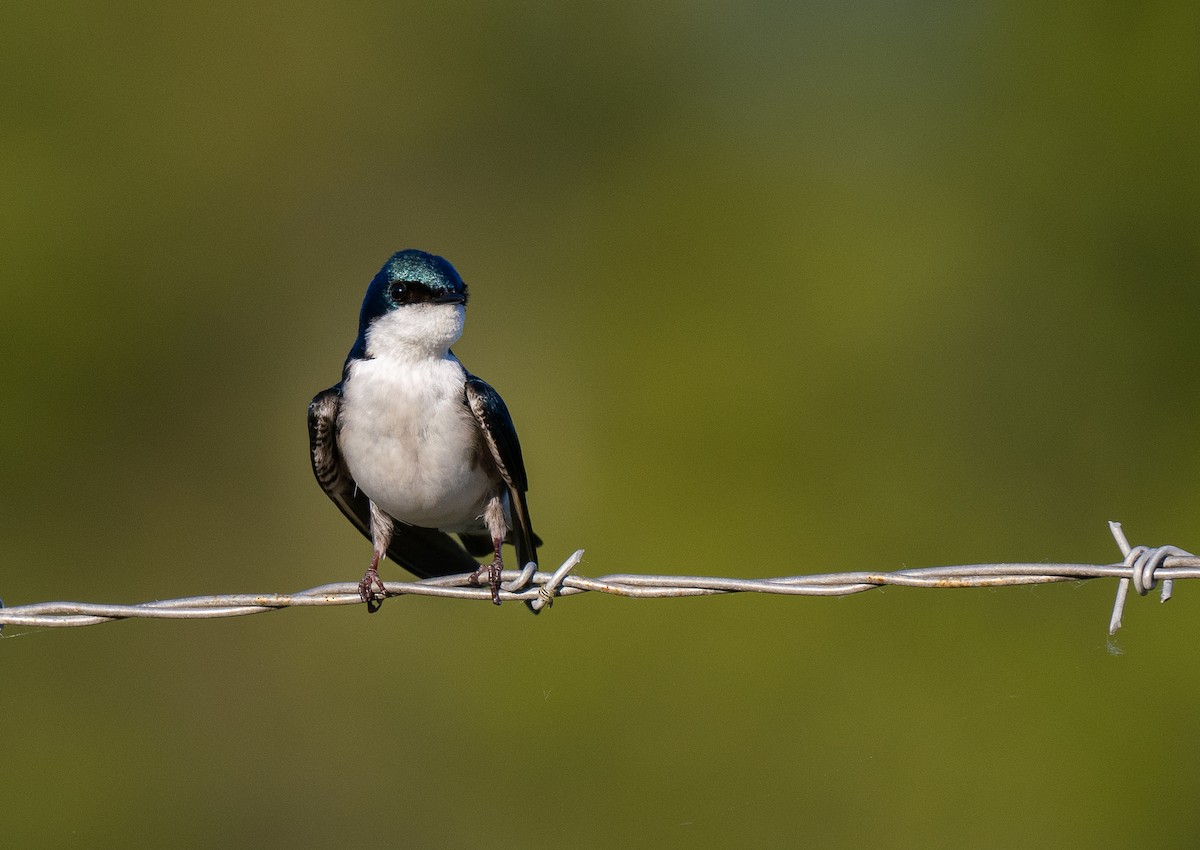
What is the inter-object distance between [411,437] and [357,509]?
2.54ft

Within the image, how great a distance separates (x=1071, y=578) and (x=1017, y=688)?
219 inches

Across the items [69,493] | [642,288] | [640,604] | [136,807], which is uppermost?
[642,288]

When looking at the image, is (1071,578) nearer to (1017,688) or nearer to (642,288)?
(1017,688)

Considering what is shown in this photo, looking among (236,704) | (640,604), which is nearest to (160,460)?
(236,704)

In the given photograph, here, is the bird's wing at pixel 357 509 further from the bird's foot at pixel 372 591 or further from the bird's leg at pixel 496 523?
the bird's foot at pixel 372 591

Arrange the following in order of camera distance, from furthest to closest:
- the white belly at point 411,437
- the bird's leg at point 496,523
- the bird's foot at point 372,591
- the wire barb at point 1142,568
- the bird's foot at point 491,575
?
the bird's leg at point 496,523 < the white belly at point 411,437 < the bird's foot at point 491,575 < the bird's foot at point 372,591 < the wire barb at point 1142,568

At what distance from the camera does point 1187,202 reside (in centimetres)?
1266

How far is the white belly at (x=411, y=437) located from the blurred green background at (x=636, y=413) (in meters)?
3.03

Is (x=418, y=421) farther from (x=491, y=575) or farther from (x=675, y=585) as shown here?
(x=675, y=585)

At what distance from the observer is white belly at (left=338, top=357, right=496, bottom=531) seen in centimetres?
539

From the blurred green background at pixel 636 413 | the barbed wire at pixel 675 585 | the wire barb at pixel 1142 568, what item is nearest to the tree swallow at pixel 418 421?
the barbed wire at pixel 675 585

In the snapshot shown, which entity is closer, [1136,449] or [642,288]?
[1136,449]

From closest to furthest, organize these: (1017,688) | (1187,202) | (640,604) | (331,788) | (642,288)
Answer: (1017,688), (640,604), (331,788), (1187,202), (642,288)

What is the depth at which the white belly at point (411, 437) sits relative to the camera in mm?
5391
